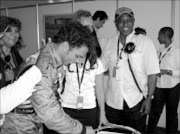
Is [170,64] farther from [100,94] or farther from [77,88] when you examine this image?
[77,88]

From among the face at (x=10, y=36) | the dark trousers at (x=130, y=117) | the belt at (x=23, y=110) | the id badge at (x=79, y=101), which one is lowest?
the dark trousers at (x=130, y=117)

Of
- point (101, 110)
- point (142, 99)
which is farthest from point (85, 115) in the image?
point (142, 99)

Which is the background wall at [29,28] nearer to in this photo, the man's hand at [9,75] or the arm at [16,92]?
the man's hand at [9,75]

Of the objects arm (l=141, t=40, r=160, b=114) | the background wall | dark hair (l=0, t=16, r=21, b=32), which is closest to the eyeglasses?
dark hair (l=0, t=16, r=21, b=32)

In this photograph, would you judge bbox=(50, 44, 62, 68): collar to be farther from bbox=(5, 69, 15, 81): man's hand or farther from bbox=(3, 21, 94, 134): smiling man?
bbox=(5, 69, 15, 81): man's hand

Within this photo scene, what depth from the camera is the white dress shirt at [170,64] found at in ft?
11.1

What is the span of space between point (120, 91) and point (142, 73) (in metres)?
0.25

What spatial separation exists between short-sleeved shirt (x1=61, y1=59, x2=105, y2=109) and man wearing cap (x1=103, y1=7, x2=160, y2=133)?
1.01 feet

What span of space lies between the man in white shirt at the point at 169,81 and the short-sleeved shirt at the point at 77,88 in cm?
187

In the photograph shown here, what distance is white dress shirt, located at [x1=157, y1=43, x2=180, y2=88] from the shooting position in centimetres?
339

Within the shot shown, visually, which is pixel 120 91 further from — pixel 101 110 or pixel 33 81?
pixel 33 81

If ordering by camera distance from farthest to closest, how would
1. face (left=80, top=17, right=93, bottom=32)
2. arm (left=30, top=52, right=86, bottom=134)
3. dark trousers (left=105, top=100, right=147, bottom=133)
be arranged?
dark trousers (left=105, top=100, right=147, bottom=133) → face (left=80, top=17, right=93, bottom=32) → arm (left=30, top=52, right=86, bottom=134)

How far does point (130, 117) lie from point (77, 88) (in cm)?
55

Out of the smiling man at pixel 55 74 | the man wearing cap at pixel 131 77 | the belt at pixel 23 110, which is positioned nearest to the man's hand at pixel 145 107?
the man wearing cap at pixel 131 77
